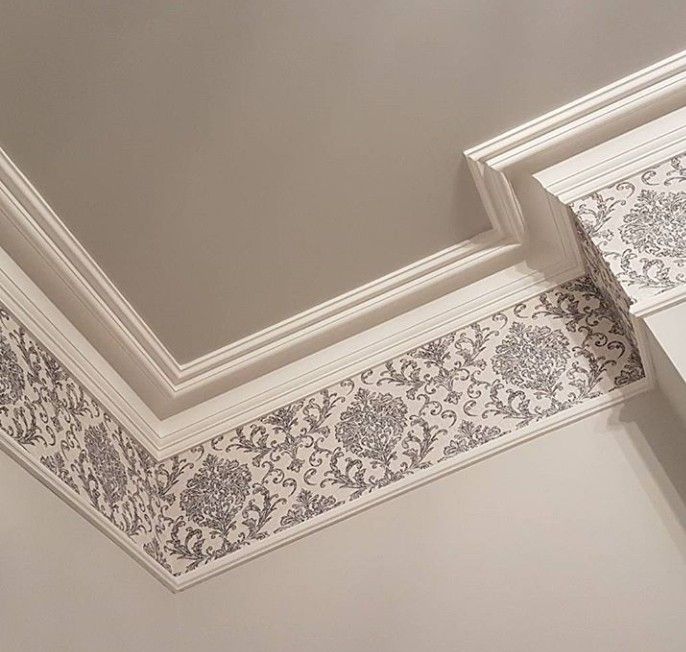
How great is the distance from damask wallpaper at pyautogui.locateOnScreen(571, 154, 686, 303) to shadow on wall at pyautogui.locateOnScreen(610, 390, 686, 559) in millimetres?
234

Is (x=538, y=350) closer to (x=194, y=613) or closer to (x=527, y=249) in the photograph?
(x=527, y=249)

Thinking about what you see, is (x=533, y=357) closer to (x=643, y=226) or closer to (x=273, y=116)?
(x=643, y=226)

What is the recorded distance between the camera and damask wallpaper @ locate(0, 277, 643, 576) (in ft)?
5.12

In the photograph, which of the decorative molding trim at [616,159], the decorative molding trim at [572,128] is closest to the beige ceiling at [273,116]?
the decorative molding trim at [572,128]

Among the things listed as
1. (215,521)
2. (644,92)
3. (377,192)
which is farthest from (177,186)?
(644,92)

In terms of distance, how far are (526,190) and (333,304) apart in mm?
510

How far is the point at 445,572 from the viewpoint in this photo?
145 centimetres

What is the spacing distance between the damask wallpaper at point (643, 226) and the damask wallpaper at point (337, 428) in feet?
0.55

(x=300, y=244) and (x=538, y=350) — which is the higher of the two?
(x=300, y=244)

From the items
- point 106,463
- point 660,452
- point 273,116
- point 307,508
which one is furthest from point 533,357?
point 106,463

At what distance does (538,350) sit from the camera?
1.65 metres

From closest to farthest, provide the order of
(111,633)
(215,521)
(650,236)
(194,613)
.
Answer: (111,633)
(650,236)
(194,613)
(215,521)

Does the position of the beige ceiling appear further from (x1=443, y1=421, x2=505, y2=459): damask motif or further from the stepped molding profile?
(x1=443, y1=421, x2=505, y2=459): damask motif

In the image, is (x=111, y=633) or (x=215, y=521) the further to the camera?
(x=215, y=521)
